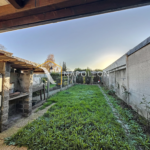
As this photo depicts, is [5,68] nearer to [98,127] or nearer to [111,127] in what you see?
[98,127]

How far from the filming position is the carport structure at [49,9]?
1.09 m

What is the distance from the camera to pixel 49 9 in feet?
3.92

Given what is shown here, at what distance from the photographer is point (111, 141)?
5.98 ft

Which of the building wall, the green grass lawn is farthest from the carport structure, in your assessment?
the green grass lawn

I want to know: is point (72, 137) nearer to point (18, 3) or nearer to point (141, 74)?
point (18, 3)

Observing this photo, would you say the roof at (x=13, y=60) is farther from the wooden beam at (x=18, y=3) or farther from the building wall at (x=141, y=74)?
the building wall at (x=141, y=74)

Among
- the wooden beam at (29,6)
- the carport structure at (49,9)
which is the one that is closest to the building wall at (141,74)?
the carport structure at (49,9)

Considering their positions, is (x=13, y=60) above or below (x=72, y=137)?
above

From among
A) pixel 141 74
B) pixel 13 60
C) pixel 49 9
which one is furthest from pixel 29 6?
pixel 141 74

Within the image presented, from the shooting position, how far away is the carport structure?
109 cm

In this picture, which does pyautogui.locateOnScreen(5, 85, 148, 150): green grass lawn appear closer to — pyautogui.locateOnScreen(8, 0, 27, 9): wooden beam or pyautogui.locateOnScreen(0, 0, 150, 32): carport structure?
pyautogui.locateOnScreen(0, 0, 150, 32): carport structure

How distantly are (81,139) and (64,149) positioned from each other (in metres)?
0.42

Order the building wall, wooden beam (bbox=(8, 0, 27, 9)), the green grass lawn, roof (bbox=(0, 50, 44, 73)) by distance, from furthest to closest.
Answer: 1. the building wall
2. roof (bbox=(0, 50, 44, 73))
3. the green grass lawn
4. wooden beam (bbox=(8, 0, 27, 9))

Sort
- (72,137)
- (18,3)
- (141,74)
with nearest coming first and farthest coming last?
(18,3) < (72,137) < (141,74)
